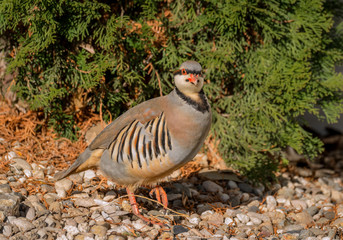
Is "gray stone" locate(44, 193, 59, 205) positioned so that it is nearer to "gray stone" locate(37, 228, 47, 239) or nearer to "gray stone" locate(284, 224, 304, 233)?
"gray stone" locate(37, 228, 47, 239)

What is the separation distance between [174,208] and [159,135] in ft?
3.09

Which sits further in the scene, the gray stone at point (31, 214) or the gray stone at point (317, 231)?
the gray stone at point (317, 231)

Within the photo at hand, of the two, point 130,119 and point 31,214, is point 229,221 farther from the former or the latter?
point 31,214

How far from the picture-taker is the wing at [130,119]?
342cm

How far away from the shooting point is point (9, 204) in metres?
3.17

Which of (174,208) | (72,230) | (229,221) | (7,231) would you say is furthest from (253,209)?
(7,231)

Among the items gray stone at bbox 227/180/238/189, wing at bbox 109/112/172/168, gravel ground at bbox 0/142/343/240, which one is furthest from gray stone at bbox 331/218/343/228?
wing at bbox 109/112/172/168

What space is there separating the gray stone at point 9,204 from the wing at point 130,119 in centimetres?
72

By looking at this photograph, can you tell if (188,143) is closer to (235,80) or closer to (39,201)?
(39,201)

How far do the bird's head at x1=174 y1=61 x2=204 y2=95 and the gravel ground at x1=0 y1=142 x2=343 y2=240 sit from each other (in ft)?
3.43

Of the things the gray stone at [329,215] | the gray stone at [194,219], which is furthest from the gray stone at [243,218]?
the gray stone at [329,215]

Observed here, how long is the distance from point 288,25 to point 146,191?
2.31m

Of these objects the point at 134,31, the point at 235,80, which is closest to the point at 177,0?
the point at 134,31

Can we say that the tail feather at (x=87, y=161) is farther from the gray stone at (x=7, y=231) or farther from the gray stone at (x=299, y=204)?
the gray stone at (x=299, y=204)
